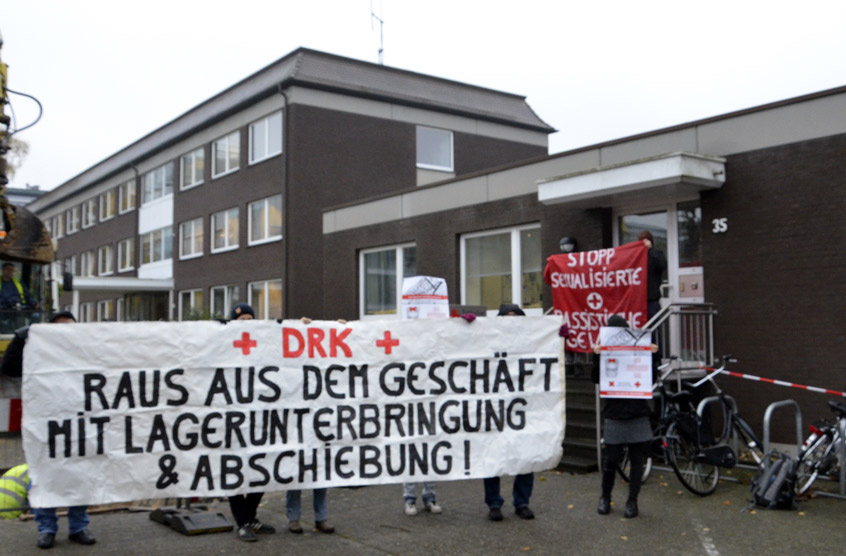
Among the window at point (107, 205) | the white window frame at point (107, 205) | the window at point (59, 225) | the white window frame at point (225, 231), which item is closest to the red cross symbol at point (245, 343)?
the white window frame at point (225, 231)

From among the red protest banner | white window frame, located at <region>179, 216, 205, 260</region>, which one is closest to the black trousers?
the red protest banner

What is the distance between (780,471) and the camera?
303 inches

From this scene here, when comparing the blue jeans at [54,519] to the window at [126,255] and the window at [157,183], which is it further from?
the window at [126,255]

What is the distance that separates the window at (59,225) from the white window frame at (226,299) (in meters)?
22.0

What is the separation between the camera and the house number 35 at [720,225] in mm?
10672

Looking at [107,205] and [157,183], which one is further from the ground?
[157,183]

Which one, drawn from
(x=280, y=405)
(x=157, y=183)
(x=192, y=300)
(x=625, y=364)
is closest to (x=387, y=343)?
(x=280, y=405)

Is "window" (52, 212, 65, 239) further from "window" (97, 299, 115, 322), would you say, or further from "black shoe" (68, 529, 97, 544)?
"black shoe" (68, 529, 97, 544)

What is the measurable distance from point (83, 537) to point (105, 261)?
3738cm

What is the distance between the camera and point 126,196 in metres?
38.8

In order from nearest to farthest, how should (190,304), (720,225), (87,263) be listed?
(720,225) → (190,304) → (87,263)

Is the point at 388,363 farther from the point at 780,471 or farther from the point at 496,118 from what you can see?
the point at 496,118

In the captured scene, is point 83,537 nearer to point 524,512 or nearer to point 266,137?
point 524,512

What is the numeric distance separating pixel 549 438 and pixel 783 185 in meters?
5.09
